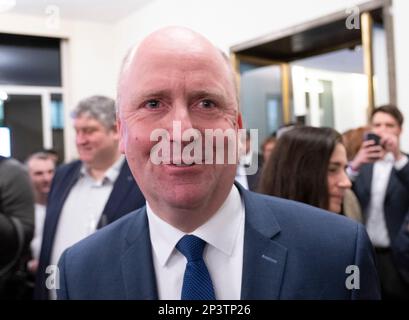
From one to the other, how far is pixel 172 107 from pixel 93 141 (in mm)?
205

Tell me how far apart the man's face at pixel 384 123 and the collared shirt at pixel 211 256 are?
0.78 feet

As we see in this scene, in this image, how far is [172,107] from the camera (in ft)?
1.43

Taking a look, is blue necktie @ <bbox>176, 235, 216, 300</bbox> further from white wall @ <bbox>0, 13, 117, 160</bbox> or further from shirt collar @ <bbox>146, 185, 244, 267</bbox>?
white wall @ <bbox>0, 13, 117, 160</bbox>

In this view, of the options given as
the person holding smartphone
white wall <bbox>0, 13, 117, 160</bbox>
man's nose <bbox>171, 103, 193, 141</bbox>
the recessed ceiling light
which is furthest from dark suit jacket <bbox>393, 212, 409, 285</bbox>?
the recessed ceiling light

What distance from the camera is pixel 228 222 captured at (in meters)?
0.52

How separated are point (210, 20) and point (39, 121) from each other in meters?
0.32

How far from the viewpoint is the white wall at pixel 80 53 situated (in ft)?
2.05

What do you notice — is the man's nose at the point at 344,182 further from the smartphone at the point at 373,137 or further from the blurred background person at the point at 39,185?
the blurred background person at the point at 39,185

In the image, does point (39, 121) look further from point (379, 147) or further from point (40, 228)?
point (379, 147)

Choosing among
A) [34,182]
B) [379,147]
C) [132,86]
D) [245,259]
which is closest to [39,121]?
[34,182]

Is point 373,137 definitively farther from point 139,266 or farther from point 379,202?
point 139,266

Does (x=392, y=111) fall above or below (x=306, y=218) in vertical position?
above

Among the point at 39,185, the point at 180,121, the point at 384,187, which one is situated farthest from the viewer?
the point at 39,185

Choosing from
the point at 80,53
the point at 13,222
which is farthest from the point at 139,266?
the point at 80,53
